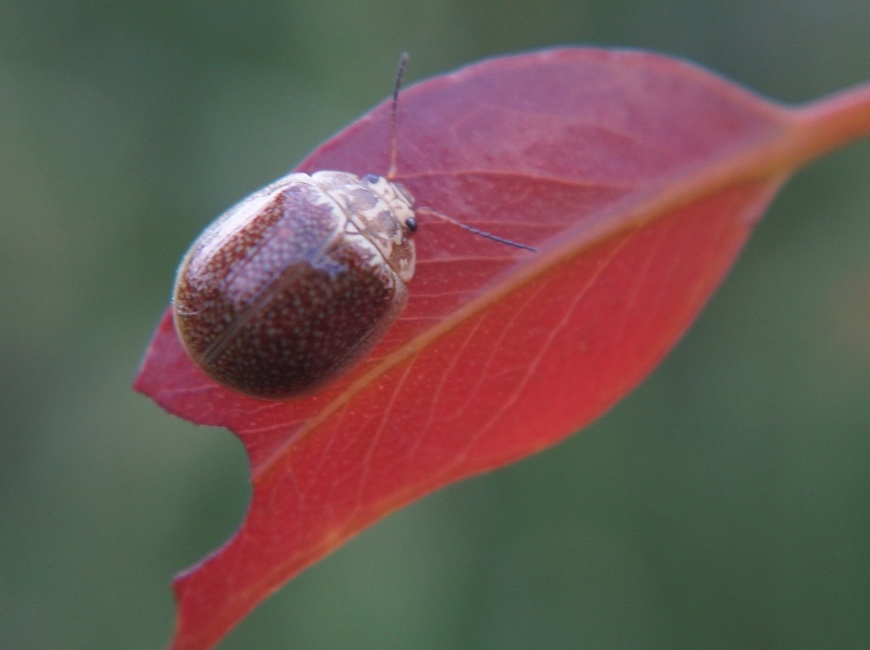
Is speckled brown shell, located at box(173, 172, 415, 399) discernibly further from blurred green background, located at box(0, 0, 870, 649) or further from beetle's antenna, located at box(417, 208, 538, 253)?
blurred green background, located at box(0, 0, 870, 649)

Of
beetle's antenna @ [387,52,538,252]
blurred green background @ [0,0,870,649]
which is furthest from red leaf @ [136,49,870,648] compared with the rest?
blurred green background @ [0,0,870,649]

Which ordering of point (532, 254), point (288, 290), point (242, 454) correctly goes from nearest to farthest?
point (532, 254) < point (288, 290) < point (242, 454)

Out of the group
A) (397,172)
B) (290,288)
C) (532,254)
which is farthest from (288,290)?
(532,254)

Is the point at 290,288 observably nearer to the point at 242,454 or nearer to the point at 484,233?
the point at 484,233

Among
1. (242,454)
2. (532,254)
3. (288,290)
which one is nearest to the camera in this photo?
(532,254)

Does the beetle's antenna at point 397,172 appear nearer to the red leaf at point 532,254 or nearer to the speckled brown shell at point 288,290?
the red leaf at point 532,254

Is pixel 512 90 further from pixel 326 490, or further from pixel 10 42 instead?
pixel 10 42

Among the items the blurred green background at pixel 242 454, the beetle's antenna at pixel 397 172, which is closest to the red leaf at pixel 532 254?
the beetle's antenna at pixel 397 172
